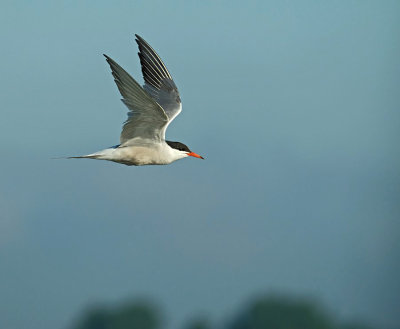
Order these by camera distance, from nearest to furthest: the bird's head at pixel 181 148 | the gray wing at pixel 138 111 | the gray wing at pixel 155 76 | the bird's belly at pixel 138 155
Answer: the gray wing at pixel 138 111, the bird's belly at pixel 138 155, the bird's head at pixel 181 148, the gray wing at pixel 155 76

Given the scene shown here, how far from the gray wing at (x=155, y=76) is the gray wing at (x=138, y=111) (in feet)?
6.24

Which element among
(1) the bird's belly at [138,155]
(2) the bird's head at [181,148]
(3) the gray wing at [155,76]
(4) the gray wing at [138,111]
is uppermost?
(3) the gray wing at [155,76]

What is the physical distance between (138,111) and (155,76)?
2.81m

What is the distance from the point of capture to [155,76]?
52.8 feet

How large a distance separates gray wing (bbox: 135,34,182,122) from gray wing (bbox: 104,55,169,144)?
190cm

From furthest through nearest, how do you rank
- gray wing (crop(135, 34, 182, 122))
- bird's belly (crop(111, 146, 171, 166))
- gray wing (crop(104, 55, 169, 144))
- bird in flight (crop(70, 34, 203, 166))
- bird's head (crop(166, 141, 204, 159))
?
gray wing (crop(135, 34, 182, 122)), bird's head (crop(166, 141, 204, 159)), bird's belly (crop(111, 146, 171, 166)), bird in flight (crop(70, 34, 203, 166)), gray wing (crop(104, 55, 169, 144))

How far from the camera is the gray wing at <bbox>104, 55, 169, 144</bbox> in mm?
12820

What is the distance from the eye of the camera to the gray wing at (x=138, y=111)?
1282cm

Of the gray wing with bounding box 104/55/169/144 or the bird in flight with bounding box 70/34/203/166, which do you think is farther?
the bird in flight with bounding box 70/34/203/166

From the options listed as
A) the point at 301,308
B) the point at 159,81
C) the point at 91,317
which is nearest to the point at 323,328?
the point at 301,308

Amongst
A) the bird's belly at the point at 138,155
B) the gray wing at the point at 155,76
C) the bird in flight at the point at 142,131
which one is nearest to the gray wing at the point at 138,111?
the bird in flight at the point at 142,131

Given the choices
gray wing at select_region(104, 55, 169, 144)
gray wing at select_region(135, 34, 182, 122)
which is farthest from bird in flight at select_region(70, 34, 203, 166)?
gray wing at select_region(135, 34, 182, 122)

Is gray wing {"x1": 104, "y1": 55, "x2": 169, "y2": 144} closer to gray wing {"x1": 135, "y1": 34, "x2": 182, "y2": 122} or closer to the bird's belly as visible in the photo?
the bird's belly

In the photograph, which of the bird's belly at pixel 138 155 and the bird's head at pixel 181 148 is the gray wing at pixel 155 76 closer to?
the bird's head at pixel 181 148
